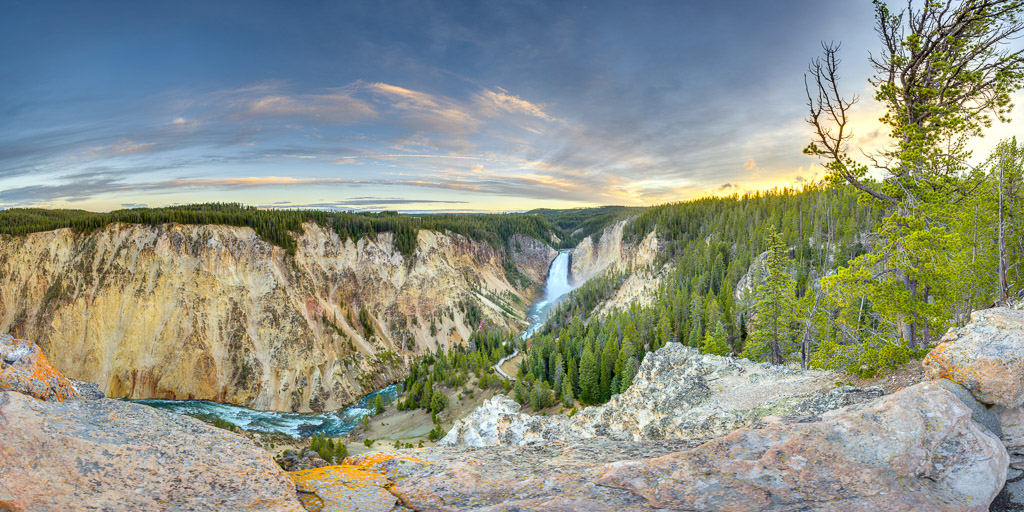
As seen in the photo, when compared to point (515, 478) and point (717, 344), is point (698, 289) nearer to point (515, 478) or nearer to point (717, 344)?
point (717, 344)

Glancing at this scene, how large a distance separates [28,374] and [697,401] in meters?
12.6

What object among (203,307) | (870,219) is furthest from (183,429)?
(870,219)

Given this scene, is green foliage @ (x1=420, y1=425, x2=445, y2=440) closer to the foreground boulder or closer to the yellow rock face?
the yellow rock face

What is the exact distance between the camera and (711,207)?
95.4 meters

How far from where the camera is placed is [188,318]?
192ft

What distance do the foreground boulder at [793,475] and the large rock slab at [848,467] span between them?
0.4 inches

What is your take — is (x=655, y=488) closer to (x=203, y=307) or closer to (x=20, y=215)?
(x=203, y=307)

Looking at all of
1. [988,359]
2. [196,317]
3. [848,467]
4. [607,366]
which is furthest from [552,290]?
[848,467]

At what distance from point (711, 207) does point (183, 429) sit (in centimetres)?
10362

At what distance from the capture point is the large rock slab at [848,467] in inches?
162

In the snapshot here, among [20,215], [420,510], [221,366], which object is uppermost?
[20,215]

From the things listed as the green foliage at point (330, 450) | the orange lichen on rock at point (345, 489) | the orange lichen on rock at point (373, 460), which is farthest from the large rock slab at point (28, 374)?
the green foliage at point (330, 450)

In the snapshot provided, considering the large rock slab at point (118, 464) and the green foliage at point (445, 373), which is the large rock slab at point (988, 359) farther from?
the green foliage at point (445, 373)

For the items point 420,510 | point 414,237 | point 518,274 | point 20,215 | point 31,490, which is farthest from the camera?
point 518,274
